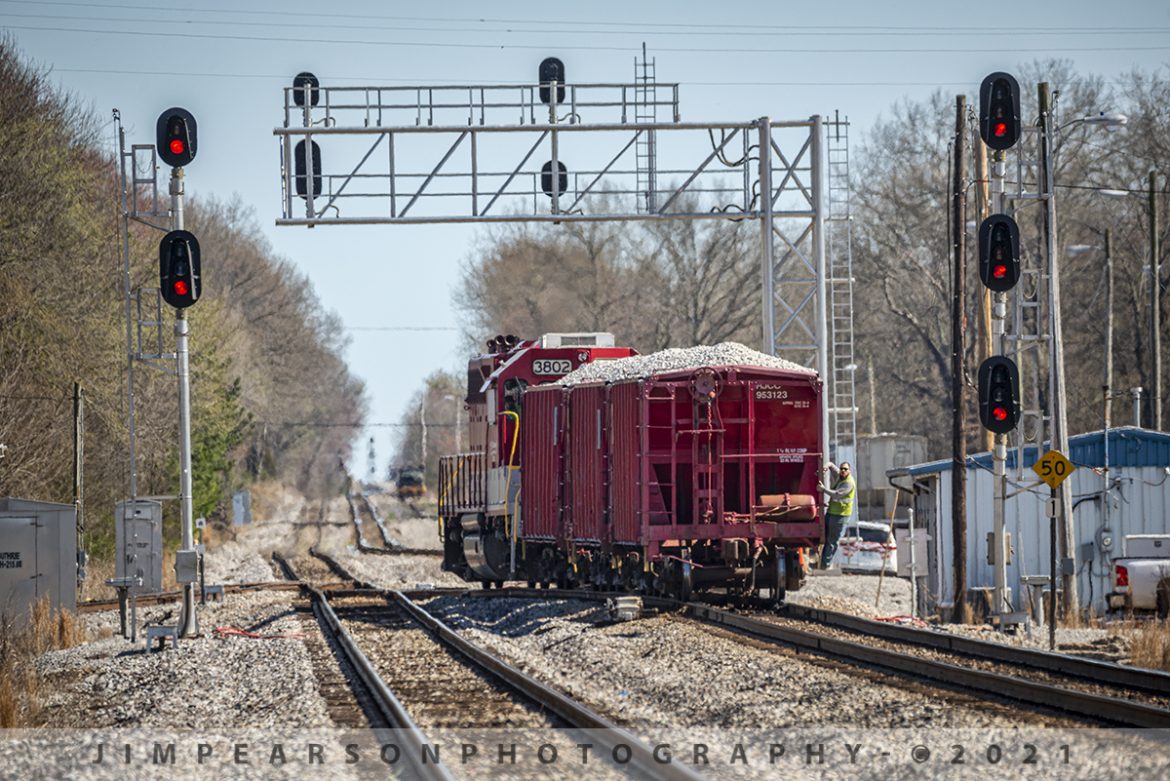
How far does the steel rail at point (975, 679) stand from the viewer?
39.2ft

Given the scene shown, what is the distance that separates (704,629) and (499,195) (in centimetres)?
1094

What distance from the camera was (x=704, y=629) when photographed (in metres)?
19.8

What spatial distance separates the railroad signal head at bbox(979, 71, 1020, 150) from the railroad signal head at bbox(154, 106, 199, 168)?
1005 centimetres

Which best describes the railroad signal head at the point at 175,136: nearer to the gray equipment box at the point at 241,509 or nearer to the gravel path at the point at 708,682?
the gravel path at the point at 708,682

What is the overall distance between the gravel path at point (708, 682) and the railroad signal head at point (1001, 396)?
517 centimetres

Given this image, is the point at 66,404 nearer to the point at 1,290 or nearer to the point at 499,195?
the point at 1,290

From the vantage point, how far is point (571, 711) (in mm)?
12773

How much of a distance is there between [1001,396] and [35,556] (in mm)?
14575

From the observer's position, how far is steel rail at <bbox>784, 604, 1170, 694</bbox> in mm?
13852

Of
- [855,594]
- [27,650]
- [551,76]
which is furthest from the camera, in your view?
[855,594]

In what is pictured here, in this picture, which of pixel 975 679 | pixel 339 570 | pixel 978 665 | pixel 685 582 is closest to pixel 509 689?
pixel 975 679

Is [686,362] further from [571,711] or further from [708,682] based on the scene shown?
[571,711]

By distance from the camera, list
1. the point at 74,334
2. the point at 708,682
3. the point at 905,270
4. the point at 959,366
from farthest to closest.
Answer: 1. the point at 905,270
2. the point at 74,334
3. the point at 959,366
4. the point at 708,682

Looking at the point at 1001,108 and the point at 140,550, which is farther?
→ the point at 140,550
